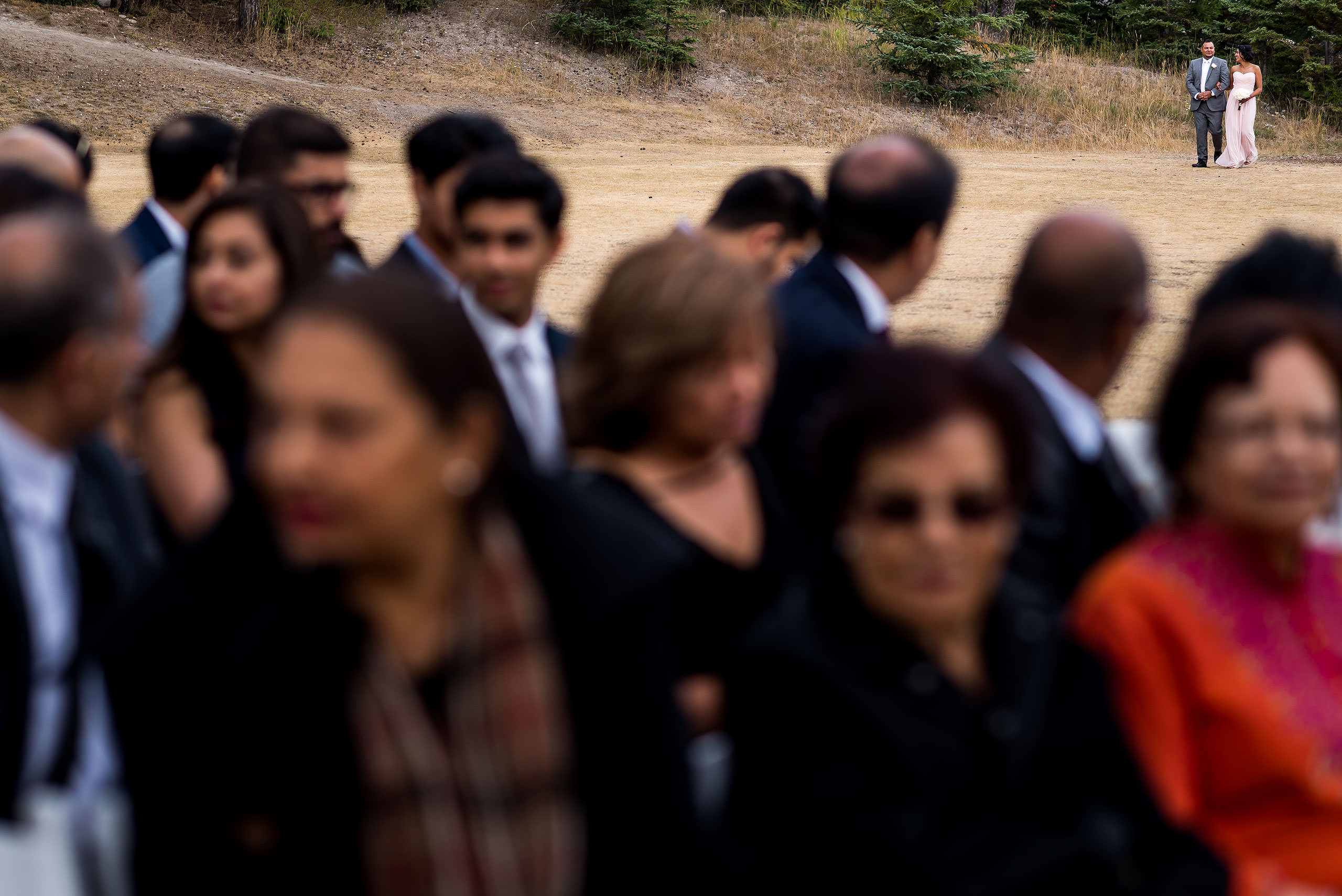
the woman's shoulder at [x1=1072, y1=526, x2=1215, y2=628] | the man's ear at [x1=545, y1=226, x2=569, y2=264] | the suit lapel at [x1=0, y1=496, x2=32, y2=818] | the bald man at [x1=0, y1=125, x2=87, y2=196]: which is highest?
the bald man at [x1=0, y1=125, x2=87, y2=196]

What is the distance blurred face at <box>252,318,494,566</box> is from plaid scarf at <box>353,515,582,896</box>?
0.47 ft

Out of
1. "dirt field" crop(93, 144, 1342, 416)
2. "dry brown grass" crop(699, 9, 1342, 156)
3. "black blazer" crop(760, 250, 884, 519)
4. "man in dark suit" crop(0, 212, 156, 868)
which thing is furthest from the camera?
"dry brown grass" crop(699, 9, 1342, 156)

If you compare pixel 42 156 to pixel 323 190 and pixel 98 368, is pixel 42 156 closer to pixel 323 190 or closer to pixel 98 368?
pixel 323 190

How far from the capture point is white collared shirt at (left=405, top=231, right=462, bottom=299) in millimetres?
5383

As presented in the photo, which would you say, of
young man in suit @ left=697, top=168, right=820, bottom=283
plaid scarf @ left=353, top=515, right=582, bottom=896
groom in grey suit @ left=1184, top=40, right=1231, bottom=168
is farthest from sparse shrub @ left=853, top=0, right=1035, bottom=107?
plaid scarf @ left=353, top=515, right=582, bottom=896

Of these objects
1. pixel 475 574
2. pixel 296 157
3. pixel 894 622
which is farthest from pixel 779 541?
pixel 296 157

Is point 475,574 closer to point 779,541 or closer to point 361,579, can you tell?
point 361,579

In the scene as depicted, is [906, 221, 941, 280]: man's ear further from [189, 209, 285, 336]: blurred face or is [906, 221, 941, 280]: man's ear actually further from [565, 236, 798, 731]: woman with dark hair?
[189, 209, 285, 336]: blurred face

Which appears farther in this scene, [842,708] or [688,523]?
[688,523]

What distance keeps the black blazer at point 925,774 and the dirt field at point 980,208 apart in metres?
6.80

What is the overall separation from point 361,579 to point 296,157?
3.98 metres

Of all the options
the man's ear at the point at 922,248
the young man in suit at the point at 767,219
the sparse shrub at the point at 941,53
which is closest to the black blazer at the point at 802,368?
the man's ear at the point at 922,248

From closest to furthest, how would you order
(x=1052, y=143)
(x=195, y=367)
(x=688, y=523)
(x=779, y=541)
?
(x=688, y=523) → (x=779, y=541) → (x=195, y=367) → (x=1052, y=143)

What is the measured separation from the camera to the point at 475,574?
210 centimetres
